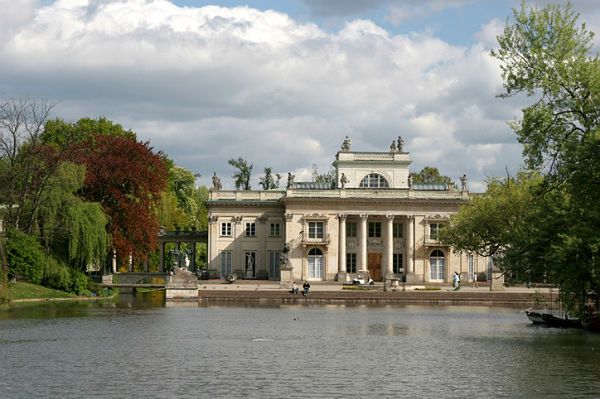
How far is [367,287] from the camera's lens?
253 ft

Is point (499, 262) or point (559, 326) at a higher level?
point (499, 262)

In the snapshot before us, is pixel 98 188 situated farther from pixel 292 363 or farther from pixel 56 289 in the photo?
pixel 292 363

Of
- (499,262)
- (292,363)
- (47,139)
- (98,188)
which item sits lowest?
(292,363)

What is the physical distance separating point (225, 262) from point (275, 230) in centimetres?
553

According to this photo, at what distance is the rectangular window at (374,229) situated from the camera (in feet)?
301

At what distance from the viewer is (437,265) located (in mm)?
90188

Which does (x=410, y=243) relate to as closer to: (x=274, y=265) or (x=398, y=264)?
(x=398, y=264)

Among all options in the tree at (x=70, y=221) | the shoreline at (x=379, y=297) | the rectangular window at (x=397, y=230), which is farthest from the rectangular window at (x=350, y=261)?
the tree at (x=70, y=221)

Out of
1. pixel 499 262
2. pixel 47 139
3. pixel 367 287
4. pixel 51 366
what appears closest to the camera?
pixel 51 366

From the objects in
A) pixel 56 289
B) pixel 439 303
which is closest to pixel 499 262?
pixel 439 303

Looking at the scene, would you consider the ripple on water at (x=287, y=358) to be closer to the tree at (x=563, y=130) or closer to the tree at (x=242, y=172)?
the tree at (x=563, y=130)

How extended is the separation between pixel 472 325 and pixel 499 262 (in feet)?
19.1

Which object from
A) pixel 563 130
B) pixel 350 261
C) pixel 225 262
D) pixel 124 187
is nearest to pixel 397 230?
pixel 350 261

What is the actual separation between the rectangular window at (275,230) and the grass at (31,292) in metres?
33.2
